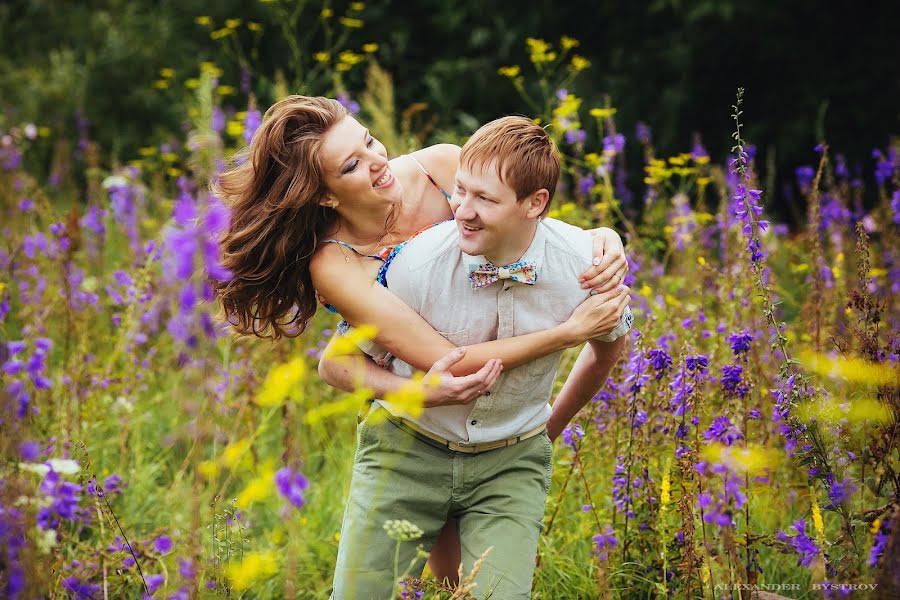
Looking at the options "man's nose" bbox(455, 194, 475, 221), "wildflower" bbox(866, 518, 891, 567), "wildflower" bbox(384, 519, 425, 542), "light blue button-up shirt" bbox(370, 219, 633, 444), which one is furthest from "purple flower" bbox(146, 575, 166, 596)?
"wildflower" bbox(866, 518, 891, 567)

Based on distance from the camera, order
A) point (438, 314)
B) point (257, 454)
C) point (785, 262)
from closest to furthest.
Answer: point (438, 314), point (257, 454), point (785, 262)

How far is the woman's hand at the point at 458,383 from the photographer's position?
2092 mm

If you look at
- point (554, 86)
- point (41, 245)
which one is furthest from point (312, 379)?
point (554, 86)

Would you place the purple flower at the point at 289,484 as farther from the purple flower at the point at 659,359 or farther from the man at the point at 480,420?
the purple flower at the point at 659,359

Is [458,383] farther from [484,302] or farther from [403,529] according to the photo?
[403,529]

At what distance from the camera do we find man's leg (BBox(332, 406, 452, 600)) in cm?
225

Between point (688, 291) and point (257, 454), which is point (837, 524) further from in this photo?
point (257, 454)

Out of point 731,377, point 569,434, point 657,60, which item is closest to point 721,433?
point 731,377

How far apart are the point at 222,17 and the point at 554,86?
3036mm

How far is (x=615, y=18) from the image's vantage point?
7.14m

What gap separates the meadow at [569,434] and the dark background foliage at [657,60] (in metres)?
2.14

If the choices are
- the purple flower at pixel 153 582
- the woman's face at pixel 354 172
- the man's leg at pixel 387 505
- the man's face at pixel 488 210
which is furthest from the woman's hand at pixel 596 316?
the purple flower at pixel 153 582

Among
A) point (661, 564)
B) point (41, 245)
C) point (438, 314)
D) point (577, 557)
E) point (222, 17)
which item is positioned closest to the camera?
point (438, 314)

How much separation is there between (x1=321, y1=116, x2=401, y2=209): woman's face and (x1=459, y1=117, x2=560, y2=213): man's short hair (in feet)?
0.87
